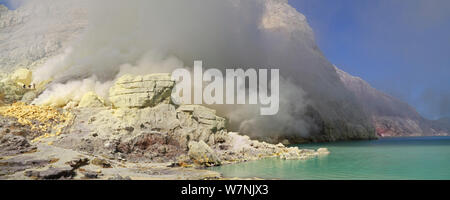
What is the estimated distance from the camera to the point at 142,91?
Answer: 2458cm

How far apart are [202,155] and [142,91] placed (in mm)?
7853

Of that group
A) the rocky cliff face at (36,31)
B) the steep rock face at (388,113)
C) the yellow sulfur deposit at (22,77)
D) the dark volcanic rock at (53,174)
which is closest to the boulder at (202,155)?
the dark volcanic rock at (53,174)

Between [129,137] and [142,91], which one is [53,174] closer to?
[129,137]

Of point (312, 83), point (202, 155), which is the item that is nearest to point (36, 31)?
point (202, 155)

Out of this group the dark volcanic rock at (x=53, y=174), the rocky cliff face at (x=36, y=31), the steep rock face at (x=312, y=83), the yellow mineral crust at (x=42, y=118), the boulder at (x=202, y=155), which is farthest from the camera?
the steep rock face at (x=312, y=83)

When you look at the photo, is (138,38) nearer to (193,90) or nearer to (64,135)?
(193,90)

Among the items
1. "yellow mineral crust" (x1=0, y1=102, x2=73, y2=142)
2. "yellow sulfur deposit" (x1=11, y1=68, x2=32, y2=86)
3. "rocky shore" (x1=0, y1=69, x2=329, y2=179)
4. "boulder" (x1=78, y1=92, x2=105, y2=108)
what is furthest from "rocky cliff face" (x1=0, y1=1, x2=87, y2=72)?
"rocky shore" (x1=0, y1=69, x2=329, y2=179)

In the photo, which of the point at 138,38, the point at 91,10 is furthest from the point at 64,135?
the point at 91,10

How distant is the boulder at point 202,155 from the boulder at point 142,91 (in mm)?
5874

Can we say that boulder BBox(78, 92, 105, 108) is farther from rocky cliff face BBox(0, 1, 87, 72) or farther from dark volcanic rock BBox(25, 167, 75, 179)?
rocky cliff face BBox(0, 1, 87, 72)

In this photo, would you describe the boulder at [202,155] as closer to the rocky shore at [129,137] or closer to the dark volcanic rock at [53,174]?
the rocky shore at [129,137]

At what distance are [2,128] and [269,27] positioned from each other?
193 feet

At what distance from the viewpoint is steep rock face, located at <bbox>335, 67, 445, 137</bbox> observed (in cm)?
9444

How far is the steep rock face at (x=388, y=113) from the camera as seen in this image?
9444 centimetres
